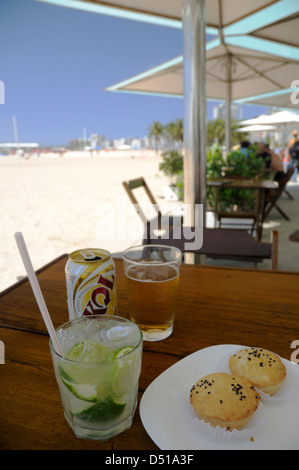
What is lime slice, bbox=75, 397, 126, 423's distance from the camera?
1.45 ft

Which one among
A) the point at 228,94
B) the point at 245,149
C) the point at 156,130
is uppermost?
the point at 156,130

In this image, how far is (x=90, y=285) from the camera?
653mm

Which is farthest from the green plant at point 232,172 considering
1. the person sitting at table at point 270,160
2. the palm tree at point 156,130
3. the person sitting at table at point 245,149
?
the palm tree at point 156,130

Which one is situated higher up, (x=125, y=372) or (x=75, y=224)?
(x=125, y=372)

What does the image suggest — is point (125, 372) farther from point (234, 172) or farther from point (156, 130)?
point (156, 130)

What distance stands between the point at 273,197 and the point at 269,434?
16.2ft

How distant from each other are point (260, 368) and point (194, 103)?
2193mm

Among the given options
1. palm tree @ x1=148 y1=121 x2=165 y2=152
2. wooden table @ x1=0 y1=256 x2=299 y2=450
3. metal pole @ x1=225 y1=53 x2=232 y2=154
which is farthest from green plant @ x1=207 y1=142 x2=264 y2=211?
palm tree @ x1=148 y1=121 x2=165 y2=152

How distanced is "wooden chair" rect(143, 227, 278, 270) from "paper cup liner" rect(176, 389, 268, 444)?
833mm

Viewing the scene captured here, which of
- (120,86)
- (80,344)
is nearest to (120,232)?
(120,86)

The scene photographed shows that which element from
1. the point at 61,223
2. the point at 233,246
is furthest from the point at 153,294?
the point at 61,223

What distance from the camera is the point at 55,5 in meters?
3.26

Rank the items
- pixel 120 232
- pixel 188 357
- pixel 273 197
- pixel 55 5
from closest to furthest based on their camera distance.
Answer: pixel 188 357, pixel 55 5, pixel 120 232, pixel 273 197
